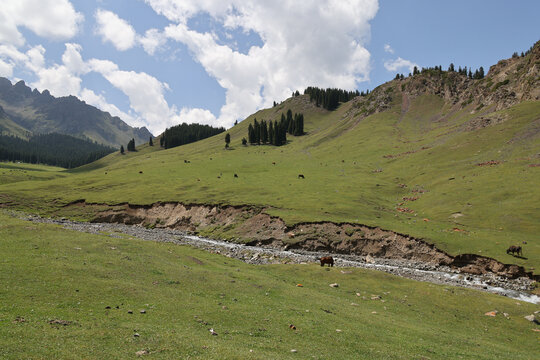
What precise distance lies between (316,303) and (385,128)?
15111 centimetres

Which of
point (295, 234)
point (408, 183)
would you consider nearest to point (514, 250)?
Answer: point (295, 234)

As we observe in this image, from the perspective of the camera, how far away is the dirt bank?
40.6 metres

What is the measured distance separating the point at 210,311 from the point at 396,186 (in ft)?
237

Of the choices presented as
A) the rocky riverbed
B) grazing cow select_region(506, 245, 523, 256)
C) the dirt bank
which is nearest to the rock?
the rocky riverbed

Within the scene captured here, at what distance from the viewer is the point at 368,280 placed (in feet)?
106

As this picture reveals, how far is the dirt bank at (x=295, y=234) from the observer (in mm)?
40562

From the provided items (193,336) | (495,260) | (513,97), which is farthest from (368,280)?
(513,97)

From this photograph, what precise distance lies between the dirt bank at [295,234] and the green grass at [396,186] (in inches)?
58.7

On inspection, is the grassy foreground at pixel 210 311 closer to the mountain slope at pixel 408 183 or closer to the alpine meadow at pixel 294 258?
the alpine meadow at pixel 294 258

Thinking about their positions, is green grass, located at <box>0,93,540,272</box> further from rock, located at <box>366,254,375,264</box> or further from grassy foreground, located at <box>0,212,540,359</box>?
grassy foreground, located at <box>0,212,540,359</box>

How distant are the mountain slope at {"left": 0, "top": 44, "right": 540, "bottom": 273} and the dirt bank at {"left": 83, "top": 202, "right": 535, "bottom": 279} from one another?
0.80 m

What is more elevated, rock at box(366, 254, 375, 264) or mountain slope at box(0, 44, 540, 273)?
mountain slope at box(0, 44, 540, 273)

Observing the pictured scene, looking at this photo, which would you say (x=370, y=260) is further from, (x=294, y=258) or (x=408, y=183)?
(x=408, y=183)

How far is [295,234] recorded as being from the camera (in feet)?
167
